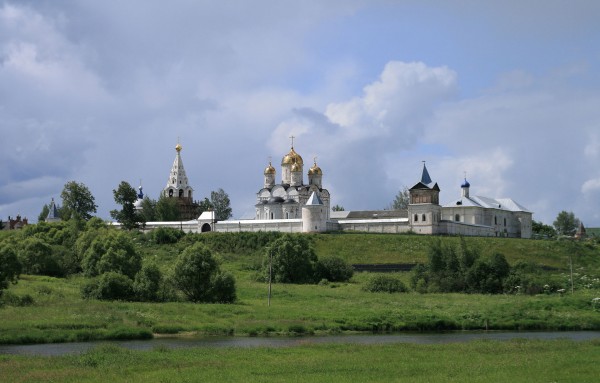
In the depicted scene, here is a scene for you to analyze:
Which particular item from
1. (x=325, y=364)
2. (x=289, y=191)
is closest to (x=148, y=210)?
(x=289, y=191)

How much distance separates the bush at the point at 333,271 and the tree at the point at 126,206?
37770mm

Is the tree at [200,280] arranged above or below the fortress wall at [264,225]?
below

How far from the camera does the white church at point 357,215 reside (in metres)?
93.6

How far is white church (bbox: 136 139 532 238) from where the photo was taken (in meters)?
93.6

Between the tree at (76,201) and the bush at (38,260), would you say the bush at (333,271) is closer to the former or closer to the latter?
the bush at (38,260)

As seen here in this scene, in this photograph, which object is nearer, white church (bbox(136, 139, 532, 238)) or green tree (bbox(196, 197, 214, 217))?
white church (bbox(136, 139, 532, 238))

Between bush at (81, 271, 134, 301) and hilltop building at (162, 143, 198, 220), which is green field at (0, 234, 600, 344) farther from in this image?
hilltop building at (162, 143, 198, 220)

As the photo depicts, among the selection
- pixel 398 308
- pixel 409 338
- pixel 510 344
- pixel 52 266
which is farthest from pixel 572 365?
pixel 52 266

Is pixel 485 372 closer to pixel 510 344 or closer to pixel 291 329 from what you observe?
pixel 510 344

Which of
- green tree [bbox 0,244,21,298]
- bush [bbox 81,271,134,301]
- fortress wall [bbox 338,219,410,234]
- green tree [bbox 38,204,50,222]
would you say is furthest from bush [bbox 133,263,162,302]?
green tree [bbox 38,204,50,222]

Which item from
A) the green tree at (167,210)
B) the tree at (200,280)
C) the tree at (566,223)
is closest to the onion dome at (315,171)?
the green tree at (167,210)

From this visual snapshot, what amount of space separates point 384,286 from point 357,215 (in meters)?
46.1

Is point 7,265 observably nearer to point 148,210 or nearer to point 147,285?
point 147,285

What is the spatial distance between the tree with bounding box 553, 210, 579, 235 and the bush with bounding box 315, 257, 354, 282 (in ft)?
214
